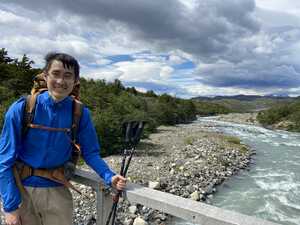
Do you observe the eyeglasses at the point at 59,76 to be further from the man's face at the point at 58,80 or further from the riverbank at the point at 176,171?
the riverbank at the point at 176,171

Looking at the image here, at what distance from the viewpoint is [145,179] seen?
14578mm

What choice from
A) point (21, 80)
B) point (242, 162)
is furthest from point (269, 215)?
point (21, 80)

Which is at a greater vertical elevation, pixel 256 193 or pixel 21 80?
pixel 21 80

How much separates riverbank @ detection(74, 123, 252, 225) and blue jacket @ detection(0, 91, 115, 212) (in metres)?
6.87

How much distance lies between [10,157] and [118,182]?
0.74 metres

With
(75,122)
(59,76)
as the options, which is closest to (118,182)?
(75,122)

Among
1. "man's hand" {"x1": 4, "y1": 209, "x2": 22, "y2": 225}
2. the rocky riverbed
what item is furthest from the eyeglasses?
the rocky riverbed

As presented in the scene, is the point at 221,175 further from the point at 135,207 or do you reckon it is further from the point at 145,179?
the point at 135,207

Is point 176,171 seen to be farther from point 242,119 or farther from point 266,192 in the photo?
point 242,119

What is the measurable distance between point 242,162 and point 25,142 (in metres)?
20.8

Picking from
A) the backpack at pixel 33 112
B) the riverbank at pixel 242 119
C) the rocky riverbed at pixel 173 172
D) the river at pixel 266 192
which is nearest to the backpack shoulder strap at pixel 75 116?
the backpack at pixel 33 112

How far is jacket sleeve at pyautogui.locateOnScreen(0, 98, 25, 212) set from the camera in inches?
89.5

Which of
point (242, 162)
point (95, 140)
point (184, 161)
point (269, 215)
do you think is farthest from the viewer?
point (242, 162)

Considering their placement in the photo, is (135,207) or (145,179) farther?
(145,179)
